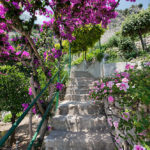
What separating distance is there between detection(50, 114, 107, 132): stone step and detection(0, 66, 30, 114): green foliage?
266 centimetres

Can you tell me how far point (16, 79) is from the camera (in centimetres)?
421

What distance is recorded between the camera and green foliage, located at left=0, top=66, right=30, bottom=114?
13.1 feet

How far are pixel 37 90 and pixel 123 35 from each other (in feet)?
26.0

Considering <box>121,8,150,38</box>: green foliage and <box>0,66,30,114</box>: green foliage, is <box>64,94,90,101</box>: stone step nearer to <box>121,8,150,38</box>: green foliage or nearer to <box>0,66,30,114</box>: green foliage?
<box>0,66,30,114</box>: green foliage

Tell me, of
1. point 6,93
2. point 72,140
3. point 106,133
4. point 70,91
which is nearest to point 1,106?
point 6,93

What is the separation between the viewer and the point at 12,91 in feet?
13.4

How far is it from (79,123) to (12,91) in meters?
3.24

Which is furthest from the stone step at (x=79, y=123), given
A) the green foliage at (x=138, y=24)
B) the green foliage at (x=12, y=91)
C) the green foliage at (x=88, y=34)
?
the green foliage at (x=138, y=24)

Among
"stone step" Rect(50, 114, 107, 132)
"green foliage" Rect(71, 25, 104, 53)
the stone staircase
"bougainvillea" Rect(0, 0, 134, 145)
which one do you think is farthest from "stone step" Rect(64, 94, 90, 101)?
"green foliage" Rect(71, 25, 104, 53)

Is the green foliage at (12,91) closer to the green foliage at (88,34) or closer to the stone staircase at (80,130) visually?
the stone staircase at (80,130)

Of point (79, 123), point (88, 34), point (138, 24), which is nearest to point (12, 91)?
point (79, 123)

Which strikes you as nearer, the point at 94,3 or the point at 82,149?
the point at 82,149

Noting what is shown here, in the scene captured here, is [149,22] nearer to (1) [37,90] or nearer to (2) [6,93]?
(1) [37,90]

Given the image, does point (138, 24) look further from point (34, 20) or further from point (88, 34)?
point (34, 20)
